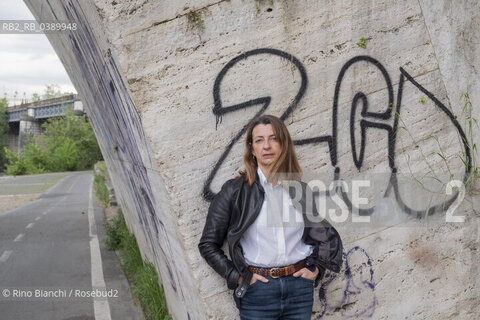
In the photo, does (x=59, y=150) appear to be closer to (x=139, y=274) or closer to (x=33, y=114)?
(x=33, y=114)

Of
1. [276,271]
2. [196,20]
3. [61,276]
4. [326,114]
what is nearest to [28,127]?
[61,276]

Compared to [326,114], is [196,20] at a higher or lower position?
higher

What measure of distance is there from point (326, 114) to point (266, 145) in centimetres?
98

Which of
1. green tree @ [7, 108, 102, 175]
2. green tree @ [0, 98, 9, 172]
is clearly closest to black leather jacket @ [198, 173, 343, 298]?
green tree @ [7, 108, 102, 175]

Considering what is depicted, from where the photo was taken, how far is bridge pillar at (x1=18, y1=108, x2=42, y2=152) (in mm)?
67550

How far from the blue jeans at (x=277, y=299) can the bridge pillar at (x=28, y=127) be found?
220ft

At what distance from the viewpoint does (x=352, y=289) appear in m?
3.63

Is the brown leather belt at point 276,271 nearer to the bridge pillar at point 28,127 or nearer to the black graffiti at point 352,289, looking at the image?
the black graffiti at point 352,289

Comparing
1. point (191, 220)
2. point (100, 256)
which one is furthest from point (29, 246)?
point (191, 220)

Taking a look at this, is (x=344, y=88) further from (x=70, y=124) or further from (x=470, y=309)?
(x=70, y=124)

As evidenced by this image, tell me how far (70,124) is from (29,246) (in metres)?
69.0

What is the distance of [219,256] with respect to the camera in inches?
107

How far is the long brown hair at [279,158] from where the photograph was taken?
2.69 metres

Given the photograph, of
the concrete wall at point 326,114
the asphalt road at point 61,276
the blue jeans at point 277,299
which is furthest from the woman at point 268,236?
the asphalt road at point 61,276
